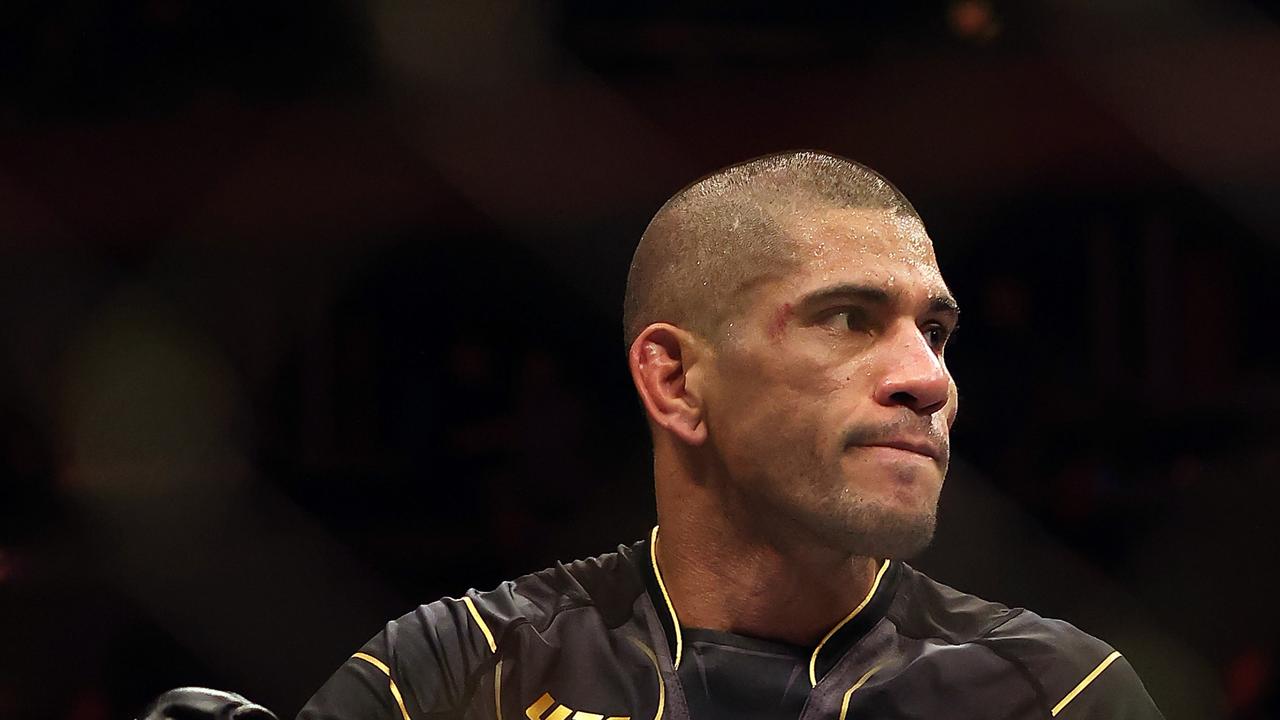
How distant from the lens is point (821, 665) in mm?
1296

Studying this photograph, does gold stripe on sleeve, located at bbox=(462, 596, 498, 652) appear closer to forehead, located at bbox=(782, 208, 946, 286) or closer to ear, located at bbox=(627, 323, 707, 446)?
ear, located at bbox=(627, 323, 707, 446)

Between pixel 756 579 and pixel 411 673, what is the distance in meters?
0.32

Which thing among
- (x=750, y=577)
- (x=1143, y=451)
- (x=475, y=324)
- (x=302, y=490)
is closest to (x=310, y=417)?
(x=302, y=490)

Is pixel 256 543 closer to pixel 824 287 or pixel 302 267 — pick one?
pixel 302 267

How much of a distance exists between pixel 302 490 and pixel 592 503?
0.30 metres

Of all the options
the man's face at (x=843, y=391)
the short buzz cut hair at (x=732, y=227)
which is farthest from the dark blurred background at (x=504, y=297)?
the man's face at (x=843, y=391)

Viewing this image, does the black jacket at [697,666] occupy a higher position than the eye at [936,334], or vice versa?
the eye at [936,334]

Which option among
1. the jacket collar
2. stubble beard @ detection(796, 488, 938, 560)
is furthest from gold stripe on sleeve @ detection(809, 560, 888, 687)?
stubble beard @ detection(796, 488, 938, 560)

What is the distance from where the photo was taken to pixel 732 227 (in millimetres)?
1312

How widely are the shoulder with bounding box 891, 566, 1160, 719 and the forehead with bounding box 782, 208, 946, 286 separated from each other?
310mm

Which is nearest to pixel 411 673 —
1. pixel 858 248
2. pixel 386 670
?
pixel 386 670

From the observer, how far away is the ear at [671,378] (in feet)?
4.32

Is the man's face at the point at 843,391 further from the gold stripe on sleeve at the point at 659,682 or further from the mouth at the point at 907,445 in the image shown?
the gold stripe on sleeve at the point at 659,682

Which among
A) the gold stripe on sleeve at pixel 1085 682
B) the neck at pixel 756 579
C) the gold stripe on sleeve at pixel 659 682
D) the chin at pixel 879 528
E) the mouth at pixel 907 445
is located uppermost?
the mouth at pixel 907 445
